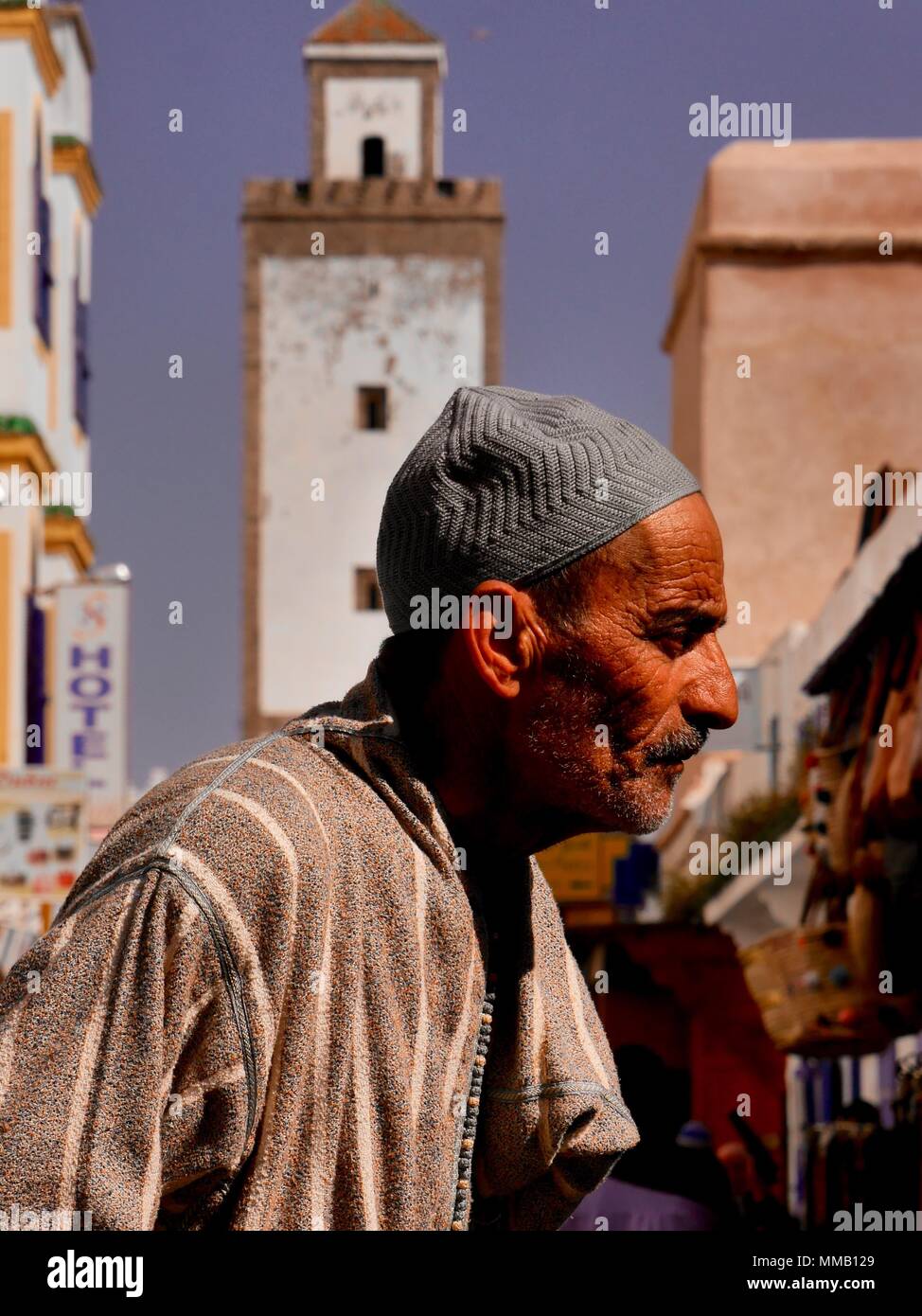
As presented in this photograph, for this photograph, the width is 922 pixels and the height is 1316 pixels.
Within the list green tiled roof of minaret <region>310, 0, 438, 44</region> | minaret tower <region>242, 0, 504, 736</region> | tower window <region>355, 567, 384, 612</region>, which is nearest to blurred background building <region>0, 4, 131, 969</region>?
minaret tower <region>242, 0, 504, 736</region>

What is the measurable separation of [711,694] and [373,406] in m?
46.7

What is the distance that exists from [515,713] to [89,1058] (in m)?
0.48

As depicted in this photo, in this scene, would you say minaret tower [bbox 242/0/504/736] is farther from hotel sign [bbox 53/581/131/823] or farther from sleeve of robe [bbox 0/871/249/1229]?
sleeve of robe [bbox 0/871/249/1229]

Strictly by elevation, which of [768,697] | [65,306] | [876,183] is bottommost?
[768,697]

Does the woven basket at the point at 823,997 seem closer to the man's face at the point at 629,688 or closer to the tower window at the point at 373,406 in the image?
the man's face at the point at 629,688

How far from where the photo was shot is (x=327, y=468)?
4772 centimetres

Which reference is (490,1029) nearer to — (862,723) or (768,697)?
(862,723)

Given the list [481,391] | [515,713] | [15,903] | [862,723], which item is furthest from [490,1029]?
[15,903]

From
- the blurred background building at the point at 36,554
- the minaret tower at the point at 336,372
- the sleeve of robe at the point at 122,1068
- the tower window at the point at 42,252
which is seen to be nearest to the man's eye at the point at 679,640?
the sleeve of robe at the point at 122,1068

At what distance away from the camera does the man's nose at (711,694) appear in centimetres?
207

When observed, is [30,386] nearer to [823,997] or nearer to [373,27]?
[823,997]

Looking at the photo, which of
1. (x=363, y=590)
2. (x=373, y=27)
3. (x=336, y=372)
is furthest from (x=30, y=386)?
(x=373, y=27)

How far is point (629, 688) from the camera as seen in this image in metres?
2.06

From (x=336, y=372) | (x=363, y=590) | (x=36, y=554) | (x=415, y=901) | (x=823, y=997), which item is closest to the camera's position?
(x=415, y=901)
